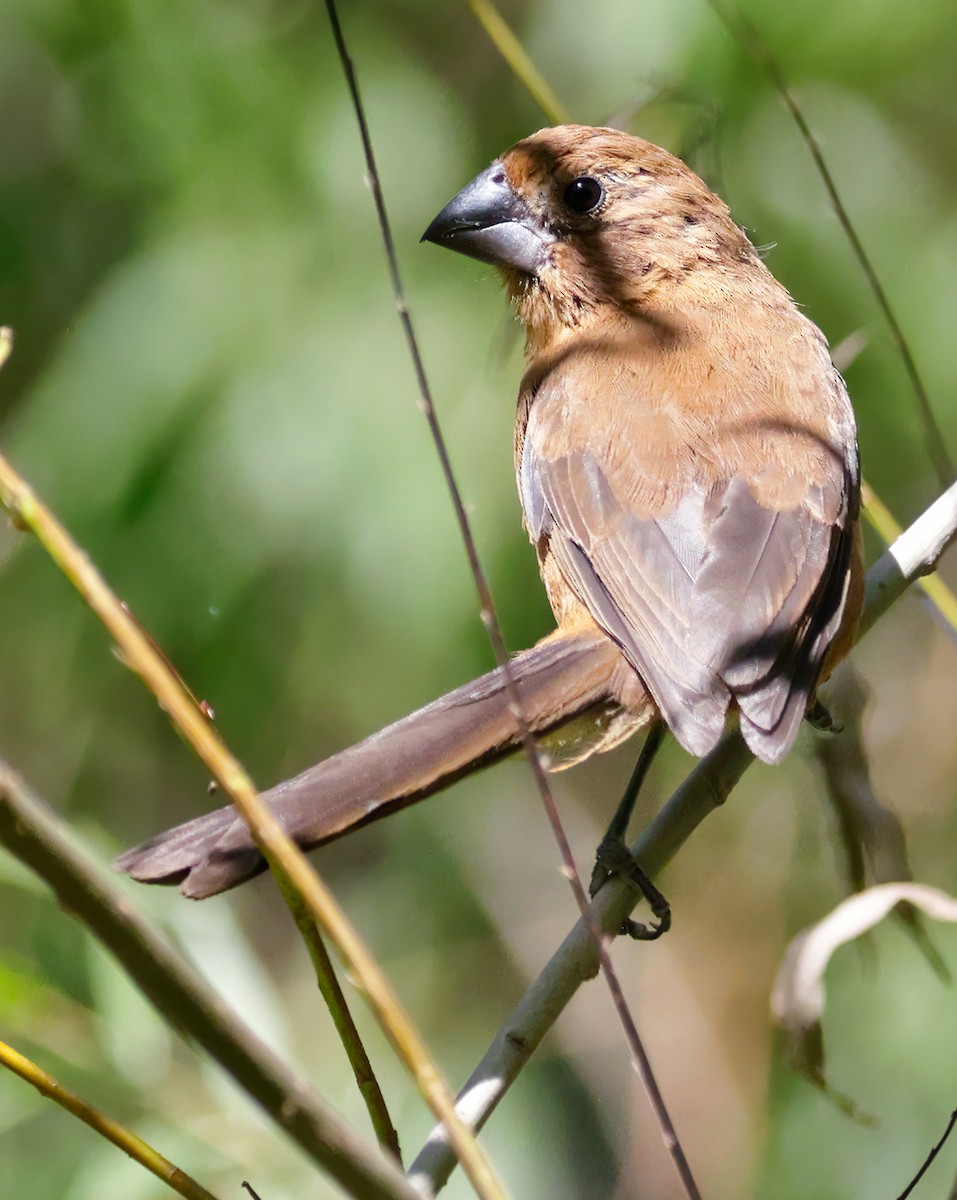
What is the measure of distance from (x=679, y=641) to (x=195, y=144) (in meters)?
1.53

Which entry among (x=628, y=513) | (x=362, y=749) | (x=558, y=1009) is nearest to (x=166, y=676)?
(x=362, y=749)

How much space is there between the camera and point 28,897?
2.76 m

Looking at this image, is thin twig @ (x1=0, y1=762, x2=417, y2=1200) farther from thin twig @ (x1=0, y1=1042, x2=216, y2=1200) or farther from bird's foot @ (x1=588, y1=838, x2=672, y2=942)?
bird's foot @ (x1=588, y1=838, x2=672, y2=942)

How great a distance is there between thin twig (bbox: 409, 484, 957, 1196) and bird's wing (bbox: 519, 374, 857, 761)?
4.3 inches

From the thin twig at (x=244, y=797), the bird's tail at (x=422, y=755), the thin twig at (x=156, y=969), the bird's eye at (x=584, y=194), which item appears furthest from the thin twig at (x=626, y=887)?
the bird's eye at (x=584, y=194)

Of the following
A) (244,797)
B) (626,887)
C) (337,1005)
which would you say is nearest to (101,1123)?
(337,1005)

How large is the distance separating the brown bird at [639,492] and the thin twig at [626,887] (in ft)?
0.29

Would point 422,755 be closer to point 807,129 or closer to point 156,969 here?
point 156,969

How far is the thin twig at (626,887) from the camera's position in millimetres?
1714

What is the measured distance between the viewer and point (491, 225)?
9.64ft

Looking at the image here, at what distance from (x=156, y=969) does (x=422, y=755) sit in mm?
943

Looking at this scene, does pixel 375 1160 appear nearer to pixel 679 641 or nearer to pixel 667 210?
pixel 679 641

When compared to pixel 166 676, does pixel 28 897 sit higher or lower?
lower

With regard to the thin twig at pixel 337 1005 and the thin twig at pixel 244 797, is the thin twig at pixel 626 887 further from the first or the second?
the thin twig at pixel 244 797
